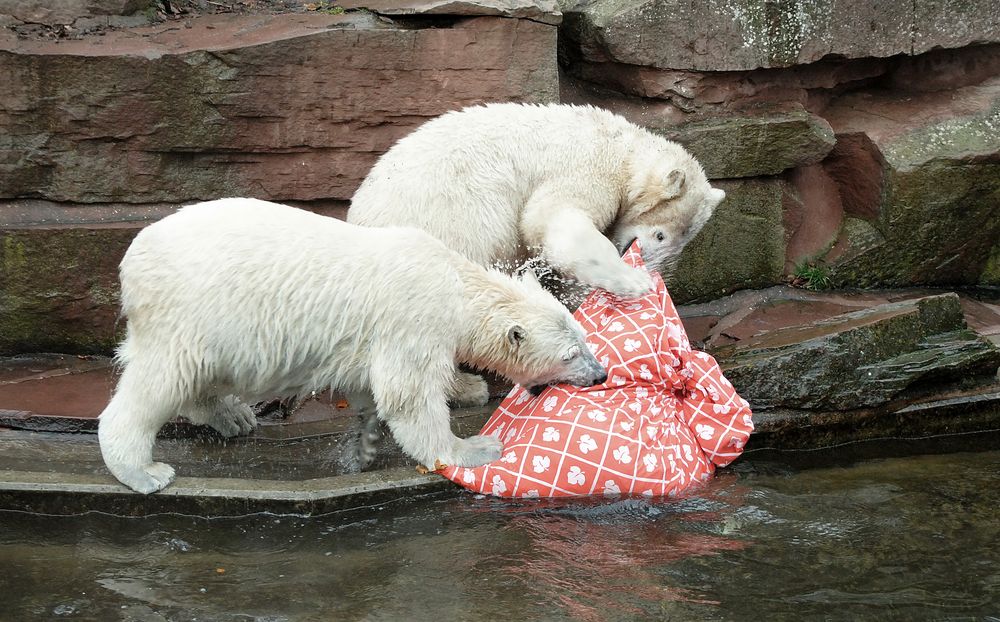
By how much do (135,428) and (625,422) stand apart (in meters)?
2.28

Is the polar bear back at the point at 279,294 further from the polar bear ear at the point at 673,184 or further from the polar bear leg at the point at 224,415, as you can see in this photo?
the polar bear ear at the point at 673,184

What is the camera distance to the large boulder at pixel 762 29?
299 inches

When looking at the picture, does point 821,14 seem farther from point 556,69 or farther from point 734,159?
point 556,69

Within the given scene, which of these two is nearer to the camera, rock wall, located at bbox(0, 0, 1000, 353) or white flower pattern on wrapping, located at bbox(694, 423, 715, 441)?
white flower pattern on wrapping, located at bbox(694, 423, 715, 441)

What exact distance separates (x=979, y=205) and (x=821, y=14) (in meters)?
1.90

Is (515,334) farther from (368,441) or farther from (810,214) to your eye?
(810,214)

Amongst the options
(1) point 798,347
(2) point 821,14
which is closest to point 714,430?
(1) point 798,347

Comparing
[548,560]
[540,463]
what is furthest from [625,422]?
[548,560]

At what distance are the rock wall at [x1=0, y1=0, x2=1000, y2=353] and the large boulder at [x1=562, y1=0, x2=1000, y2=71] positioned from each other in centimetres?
2

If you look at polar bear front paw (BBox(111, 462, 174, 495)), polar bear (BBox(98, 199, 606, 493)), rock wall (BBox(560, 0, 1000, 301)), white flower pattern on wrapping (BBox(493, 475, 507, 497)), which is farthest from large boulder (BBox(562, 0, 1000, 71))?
polar bear front paw (BBox(111, 462, 174, 495))

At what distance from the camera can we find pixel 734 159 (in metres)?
7.84

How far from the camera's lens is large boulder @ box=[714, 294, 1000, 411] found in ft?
19.1

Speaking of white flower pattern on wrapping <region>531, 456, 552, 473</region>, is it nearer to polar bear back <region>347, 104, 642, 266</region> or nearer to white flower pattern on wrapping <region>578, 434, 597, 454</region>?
white flower pattern on wrapping <region>578, 434, 597, 454</region>

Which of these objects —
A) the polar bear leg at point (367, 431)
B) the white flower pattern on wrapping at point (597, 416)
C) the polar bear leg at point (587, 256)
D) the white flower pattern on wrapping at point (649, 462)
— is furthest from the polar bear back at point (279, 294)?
the white flower pattern on wrapping at point (649, 462)
